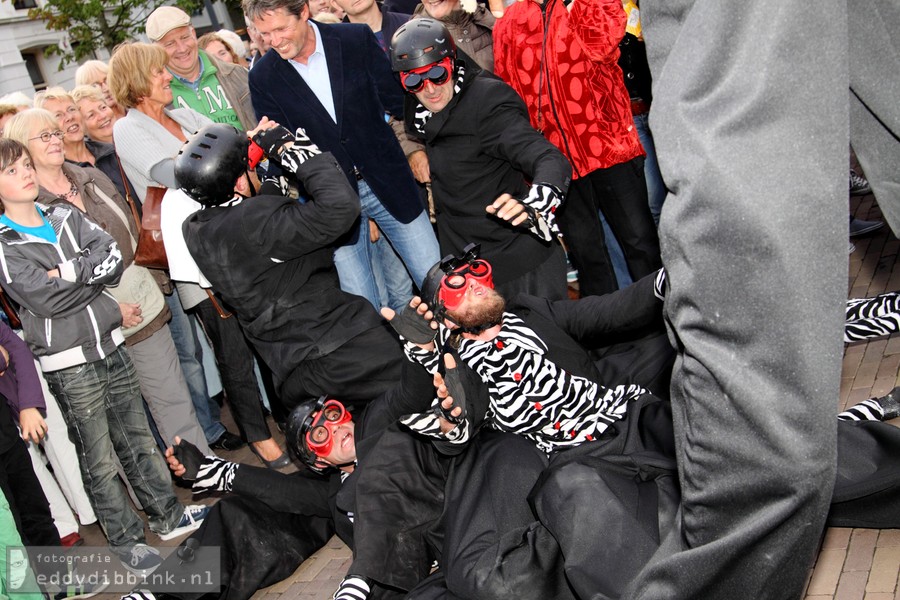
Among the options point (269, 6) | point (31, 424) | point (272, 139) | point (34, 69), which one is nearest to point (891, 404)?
point (272, 139)

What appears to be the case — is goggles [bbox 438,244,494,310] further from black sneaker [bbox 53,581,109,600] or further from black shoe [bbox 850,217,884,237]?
black shoe [bbox 850,217,884,237]

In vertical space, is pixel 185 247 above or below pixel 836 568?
above

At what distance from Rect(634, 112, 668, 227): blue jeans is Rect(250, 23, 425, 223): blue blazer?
1.46 m

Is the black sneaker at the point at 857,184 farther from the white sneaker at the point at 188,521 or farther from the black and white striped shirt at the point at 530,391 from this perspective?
the white sneaker at the point at 188,521

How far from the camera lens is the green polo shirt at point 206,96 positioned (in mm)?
6094

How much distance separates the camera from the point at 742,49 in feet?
3.64

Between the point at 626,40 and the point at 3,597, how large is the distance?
15.1ft

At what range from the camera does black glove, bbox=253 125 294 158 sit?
4746mm

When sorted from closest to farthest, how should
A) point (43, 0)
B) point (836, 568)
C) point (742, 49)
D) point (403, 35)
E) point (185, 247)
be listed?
point (742, 49), point (836, 568), point (403, 35), point (185, 247), point (43, 0)

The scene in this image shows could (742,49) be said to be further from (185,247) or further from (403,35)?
(185,247)

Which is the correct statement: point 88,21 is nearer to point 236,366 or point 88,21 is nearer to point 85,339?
point 236,366

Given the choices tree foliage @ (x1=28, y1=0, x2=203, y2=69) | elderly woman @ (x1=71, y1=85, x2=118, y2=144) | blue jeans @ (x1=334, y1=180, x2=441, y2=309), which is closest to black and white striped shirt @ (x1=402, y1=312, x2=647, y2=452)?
blue jeans @ (x1=334, y1=180, x2=441, y2=309)

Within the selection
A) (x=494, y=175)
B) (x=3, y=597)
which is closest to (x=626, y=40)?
(x=494, y=175)

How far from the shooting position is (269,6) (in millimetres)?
5016
